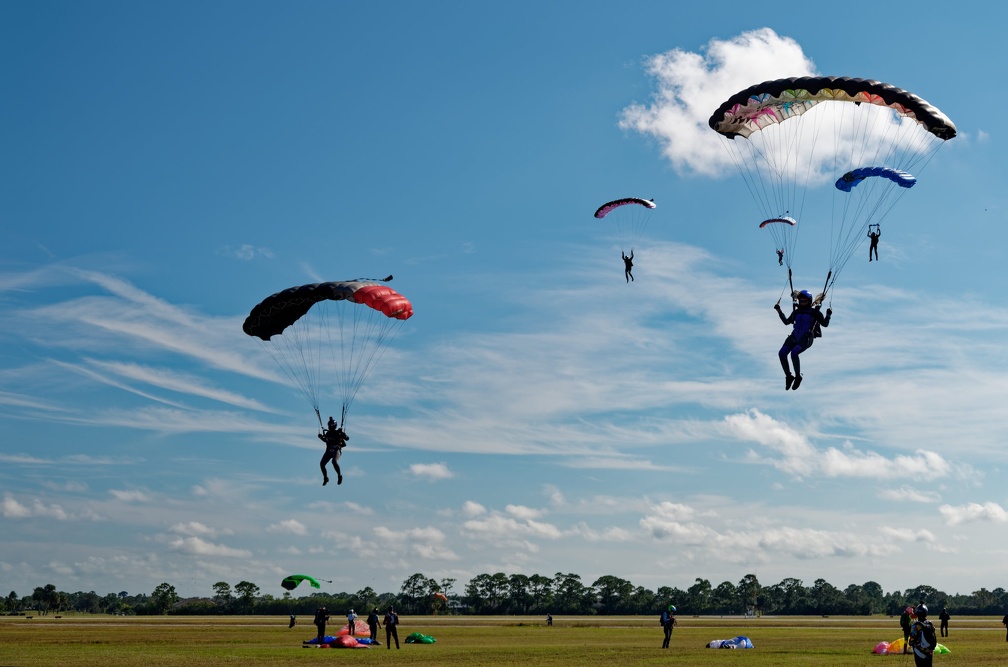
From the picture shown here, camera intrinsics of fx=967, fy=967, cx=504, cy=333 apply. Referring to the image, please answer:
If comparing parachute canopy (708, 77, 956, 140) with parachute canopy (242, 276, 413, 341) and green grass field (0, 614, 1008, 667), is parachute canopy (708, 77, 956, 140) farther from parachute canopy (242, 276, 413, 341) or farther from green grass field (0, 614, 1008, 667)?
green grass field (0, 614, 1008, 667)

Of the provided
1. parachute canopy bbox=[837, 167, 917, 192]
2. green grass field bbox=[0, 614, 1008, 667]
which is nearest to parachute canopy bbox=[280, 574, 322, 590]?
green grass field bbox=[0, 614, 1008, 667]

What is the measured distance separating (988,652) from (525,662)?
1520 cm

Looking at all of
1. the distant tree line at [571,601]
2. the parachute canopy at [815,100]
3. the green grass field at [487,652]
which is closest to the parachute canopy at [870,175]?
the parachute canopy at [815,100]

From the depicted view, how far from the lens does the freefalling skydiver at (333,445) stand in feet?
94.9

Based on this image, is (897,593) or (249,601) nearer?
(249,601)

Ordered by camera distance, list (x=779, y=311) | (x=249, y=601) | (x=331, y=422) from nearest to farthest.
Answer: (x=779, y=311), (x=331, y=422), (x=249, y=601)

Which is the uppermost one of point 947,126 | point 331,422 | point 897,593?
point 947,126

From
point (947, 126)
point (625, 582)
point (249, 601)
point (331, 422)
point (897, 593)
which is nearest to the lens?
point (947, 126)

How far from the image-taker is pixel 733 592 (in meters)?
148

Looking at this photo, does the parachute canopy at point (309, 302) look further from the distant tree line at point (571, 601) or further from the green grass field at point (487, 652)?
the distant tree line at point (571, 601)

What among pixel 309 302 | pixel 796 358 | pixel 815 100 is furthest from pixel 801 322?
pixel 309 302

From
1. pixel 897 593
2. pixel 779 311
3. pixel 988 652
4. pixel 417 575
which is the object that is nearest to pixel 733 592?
pixel 897 593

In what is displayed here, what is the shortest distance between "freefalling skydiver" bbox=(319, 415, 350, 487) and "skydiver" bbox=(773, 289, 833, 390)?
13.0 metres

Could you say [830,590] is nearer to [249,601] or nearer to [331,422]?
[249,601]
